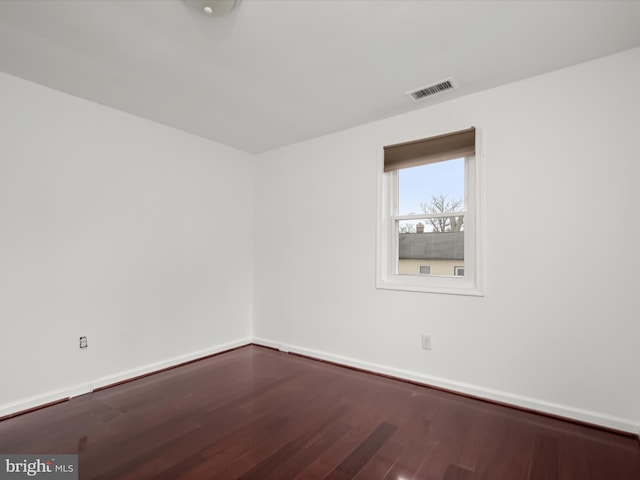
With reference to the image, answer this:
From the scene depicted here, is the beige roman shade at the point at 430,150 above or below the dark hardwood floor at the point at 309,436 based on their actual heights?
above

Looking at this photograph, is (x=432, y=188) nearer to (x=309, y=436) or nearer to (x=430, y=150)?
(x=430, y=150)

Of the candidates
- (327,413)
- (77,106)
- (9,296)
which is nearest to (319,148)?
(77,106)

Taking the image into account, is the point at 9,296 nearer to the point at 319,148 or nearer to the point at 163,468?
the point at 163,468

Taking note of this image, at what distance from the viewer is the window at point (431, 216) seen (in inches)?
116

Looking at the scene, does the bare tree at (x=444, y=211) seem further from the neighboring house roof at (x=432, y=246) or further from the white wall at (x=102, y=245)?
the white wall at (x=102, y=245)

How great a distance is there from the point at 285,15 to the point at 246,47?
1.37 ft

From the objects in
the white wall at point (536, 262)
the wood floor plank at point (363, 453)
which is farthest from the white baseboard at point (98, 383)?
the wood floor plank at point (363, 453)

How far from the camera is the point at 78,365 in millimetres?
2852

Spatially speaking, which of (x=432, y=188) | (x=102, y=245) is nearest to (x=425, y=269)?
(x=432, y=188)

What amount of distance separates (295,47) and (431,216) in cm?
196

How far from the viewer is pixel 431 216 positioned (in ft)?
10.6

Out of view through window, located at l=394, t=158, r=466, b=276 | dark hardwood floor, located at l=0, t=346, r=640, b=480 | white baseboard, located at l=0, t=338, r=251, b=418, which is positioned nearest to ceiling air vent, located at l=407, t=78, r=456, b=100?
view through window, located at l=394, t=158, r=466, b=276

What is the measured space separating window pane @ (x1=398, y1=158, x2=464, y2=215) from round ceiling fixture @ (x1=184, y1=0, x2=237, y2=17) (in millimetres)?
2179

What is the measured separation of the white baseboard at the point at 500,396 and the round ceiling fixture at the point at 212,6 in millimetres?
3208
